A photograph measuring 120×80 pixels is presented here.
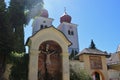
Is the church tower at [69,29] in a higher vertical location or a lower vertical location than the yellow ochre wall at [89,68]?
higher

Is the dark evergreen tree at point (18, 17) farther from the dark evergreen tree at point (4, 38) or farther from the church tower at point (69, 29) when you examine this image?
the church tower at point (69, 29)

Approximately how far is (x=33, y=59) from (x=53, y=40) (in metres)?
2.95

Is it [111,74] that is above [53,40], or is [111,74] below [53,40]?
below

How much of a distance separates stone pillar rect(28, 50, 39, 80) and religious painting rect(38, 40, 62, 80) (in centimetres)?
67

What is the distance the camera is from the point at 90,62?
22.2 metres

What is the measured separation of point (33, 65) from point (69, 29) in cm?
3372

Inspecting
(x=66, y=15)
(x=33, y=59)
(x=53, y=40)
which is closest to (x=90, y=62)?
(x=53, y=40)

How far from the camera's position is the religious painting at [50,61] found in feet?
61.9

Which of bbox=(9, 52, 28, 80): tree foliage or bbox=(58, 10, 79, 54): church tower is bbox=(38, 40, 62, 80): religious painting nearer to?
bbox=(9, 52, 28, 80): tree foliage

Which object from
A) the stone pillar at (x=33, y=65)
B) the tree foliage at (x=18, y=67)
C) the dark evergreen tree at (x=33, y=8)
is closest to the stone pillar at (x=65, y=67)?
the stone pillar at (x=33, y=65)

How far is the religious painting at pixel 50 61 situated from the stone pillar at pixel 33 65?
0.67 m

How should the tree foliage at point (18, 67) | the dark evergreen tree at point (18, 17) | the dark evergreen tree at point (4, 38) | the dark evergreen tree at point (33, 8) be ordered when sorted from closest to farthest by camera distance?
the dark evergreen tree at point (4, 38)
the tree foliage at point (18, 67)
the dark evergreen tree at point (18, 17)
the dark evergreen tree at point (33, 8)

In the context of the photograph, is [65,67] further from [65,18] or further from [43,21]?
[65,18]

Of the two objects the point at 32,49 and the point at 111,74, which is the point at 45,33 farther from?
the point at 111,74
